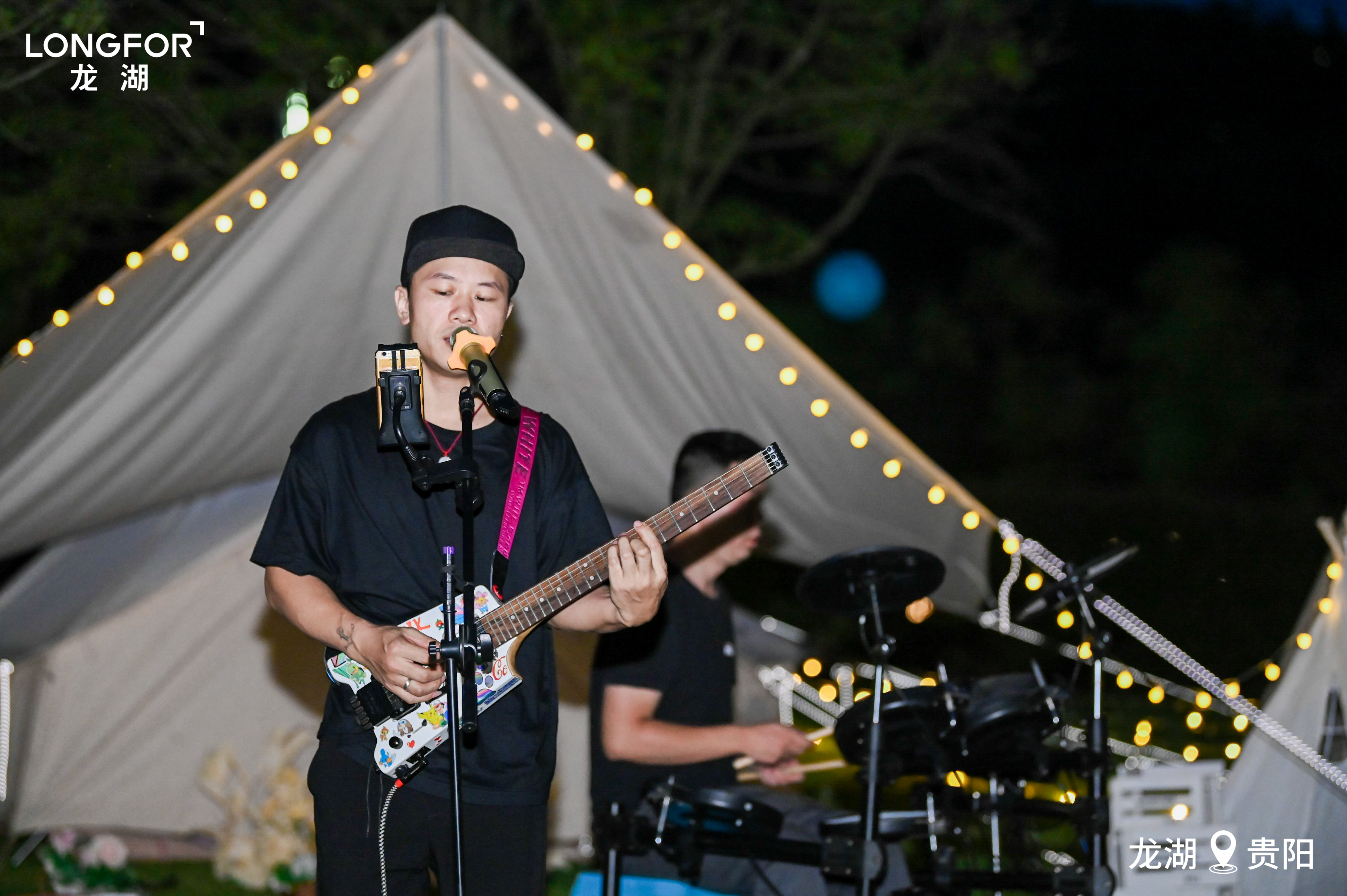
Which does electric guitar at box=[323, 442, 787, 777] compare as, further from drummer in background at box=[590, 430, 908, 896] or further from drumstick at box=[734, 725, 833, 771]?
drumstick at box=[734, 725, 833, 771]

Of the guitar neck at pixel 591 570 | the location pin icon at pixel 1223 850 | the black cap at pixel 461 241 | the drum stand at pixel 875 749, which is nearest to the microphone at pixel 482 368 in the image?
the black cap at pixel 461 241

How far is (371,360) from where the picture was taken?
421 cm

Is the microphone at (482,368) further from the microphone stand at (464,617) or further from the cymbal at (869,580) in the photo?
the cymbal at (869,580)

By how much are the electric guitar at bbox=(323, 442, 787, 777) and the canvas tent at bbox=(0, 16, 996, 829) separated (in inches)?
58.5

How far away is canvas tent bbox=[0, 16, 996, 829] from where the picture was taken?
11.8 ft

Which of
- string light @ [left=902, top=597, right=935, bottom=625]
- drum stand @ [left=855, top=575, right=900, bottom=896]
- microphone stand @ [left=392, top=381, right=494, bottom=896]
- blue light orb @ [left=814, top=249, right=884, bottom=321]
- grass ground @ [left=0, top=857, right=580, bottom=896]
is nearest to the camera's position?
microphone stand @ [left=392, top=381, right=494, bottom=896]

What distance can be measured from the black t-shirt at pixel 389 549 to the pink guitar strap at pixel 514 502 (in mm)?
15

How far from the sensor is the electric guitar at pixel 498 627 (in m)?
2.38

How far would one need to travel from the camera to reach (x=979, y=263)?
19.2 m

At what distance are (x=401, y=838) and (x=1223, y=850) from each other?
289 centimetres

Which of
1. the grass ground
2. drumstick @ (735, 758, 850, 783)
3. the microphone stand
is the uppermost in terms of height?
the microphone stand

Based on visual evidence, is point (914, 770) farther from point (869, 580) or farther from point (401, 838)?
point (401, 838)

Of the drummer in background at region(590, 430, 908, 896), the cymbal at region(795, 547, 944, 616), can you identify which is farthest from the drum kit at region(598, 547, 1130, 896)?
the drummer in background at region(590, 430, 908, 896)

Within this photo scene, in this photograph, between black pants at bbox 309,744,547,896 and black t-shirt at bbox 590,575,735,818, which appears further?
black t-shirt at bbox 590,575,735,818
